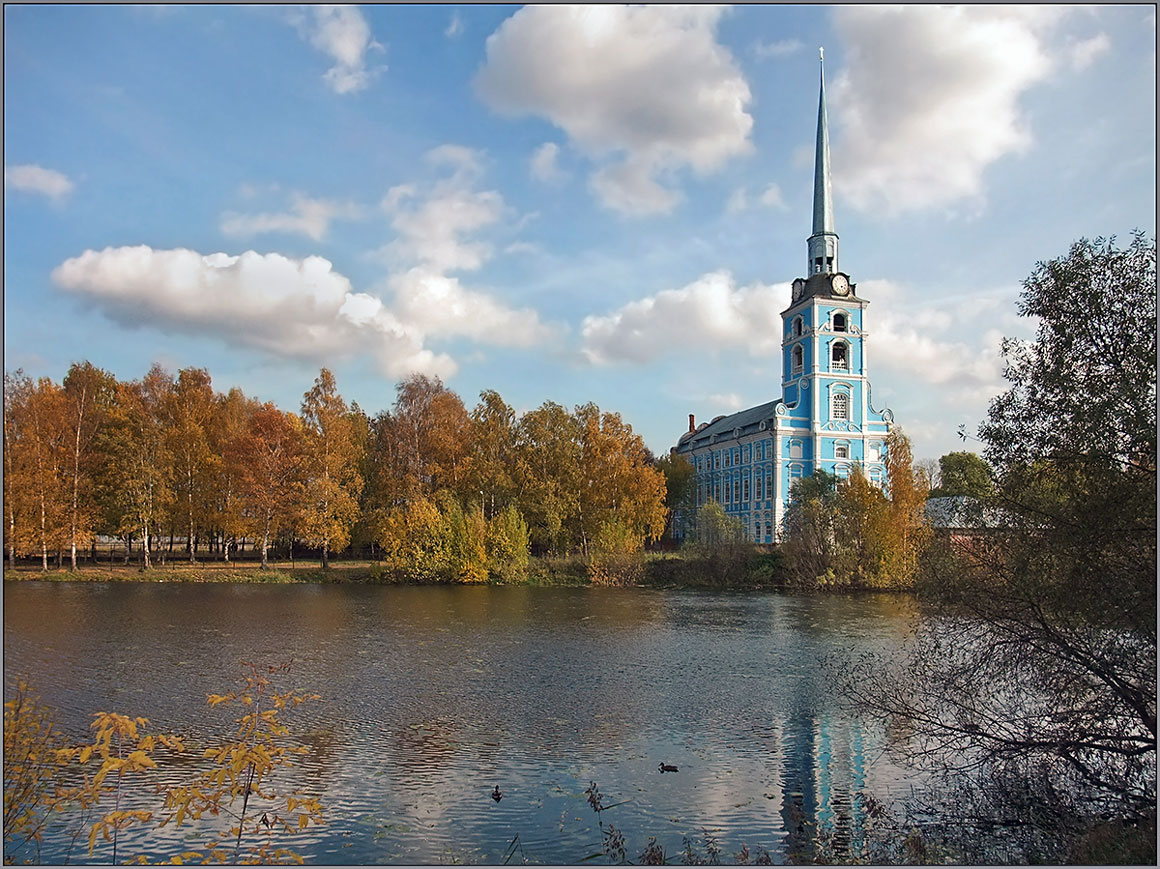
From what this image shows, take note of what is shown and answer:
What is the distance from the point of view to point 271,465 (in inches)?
1971

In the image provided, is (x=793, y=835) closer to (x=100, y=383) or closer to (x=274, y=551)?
(x=100, y=383)

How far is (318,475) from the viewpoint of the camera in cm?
5156

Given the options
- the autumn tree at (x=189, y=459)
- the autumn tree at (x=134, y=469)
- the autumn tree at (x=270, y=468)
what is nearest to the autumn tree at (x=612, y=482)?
the autumn tree at (x=270, y=468)

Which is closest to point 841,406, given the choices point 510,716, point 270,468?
point 270,468

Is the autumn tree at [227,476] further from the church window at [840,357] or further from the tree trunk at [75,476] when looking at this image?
the church window at [840,357]

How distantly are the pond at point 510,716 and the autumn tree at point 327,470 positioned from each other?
1754 cm

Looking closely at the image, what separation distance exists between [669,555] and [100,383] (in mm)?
36992

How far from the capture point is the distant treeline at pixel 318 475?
46625 millimetres

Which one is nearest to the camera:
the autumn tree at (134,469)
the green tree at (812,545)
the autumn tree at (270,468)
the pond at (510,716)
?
the pond at (510,716)

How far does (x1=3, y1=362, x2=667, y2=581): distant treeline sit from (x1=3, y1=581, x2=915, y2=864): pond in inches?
632

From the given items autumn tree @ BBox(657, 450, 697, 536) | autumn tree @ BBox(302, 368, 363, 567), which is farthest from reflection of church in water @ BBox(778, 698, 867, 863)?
autumn tree @ BBox(657, 450, 697, 536)

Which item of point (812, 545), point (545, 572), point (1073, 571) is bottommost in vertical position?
point (545, 572)

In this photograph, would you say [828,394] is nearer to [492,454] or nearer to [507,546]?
[492,454]

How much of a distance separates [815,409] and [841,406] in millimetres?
2905
